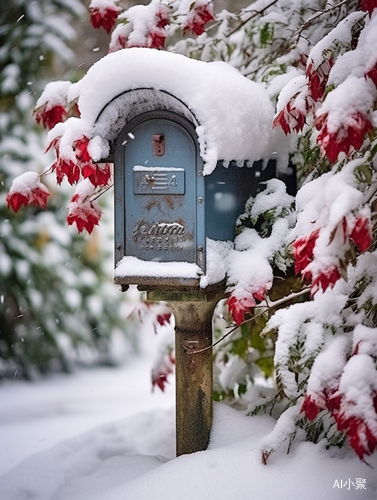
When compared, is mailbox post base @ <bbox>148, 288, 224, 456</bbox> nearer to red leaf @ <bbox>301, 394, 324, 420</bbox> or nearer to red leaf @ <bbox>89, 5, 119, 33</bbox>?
red leaf @ <bbox>301, 394, 324, 420</bbox>

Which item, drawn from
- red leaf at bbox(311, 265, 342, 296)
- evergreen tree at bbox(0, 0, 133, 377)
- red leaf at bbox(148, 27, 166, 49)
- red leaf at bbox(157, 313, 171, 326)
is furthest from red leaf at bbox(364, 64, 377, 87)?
evergreen tree at bbox(0, 0, 133, 377)

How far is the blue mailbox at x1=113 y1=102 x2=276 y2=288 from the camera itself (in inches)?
95.0

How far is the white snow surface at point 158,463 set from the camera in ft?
7.36

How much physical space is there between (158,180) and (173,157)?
109 mm

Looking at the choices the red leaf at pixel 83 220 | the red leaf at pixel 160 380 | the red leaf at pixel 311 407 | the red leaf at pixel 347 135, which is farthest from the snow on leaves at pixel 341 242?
the red leaf at pixel 160 380

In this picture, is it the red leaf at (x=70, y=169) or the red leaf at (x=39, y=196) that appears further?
the red leaf at (x=39, y=196)

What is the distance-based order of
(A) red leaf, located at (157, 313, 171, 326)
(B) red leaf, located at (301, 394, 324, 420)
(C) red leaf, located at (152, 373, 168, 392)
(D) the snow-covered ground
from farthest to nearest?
(A) red leaf, located at (157, 313, 171, 326) < (C) red leaf, located at (152, 373, 168, 392) < (D) the snow-covered ground < (B) red leaf, located at (301, 394, 324, 420)

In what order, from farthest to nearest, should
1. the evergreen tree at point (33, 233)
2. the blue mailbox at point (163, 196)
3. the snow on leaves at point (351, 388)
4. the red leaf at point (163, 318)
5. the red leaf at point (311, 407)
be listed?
1. the evergreen tree at point (33, 233)
2. the red leaf at point (163, 318)
3. the blue mailbox at point (163, 196)
4. the red leaf at point (311, 407)
5. the snow on leaves at point (351, 388)

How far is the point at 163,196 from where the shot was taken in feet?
8.06

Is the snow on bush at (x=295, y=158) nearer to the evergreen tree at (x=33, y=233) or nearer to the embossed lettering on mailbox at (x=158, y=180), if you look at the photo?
the embossed lettering on mailbox at (x=158, y=180)

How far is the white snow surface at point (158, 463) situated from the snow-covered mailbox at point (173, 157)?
483mm

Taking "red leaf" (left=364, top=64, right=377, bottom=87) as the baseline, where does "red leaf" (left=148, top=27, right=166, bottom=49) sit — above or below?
below

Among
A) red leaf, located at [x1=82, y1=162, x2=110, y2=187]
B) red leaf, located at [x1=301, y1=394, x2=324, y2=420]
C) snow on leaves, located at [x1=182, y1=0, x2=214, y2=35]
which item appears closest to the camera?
red leaf, located at [x1=301, y1=394, x2=324, y2=420]

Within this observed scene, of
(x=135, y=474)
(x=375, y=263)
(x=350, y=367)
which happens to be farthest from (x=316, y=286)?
(x=135, y=474)
